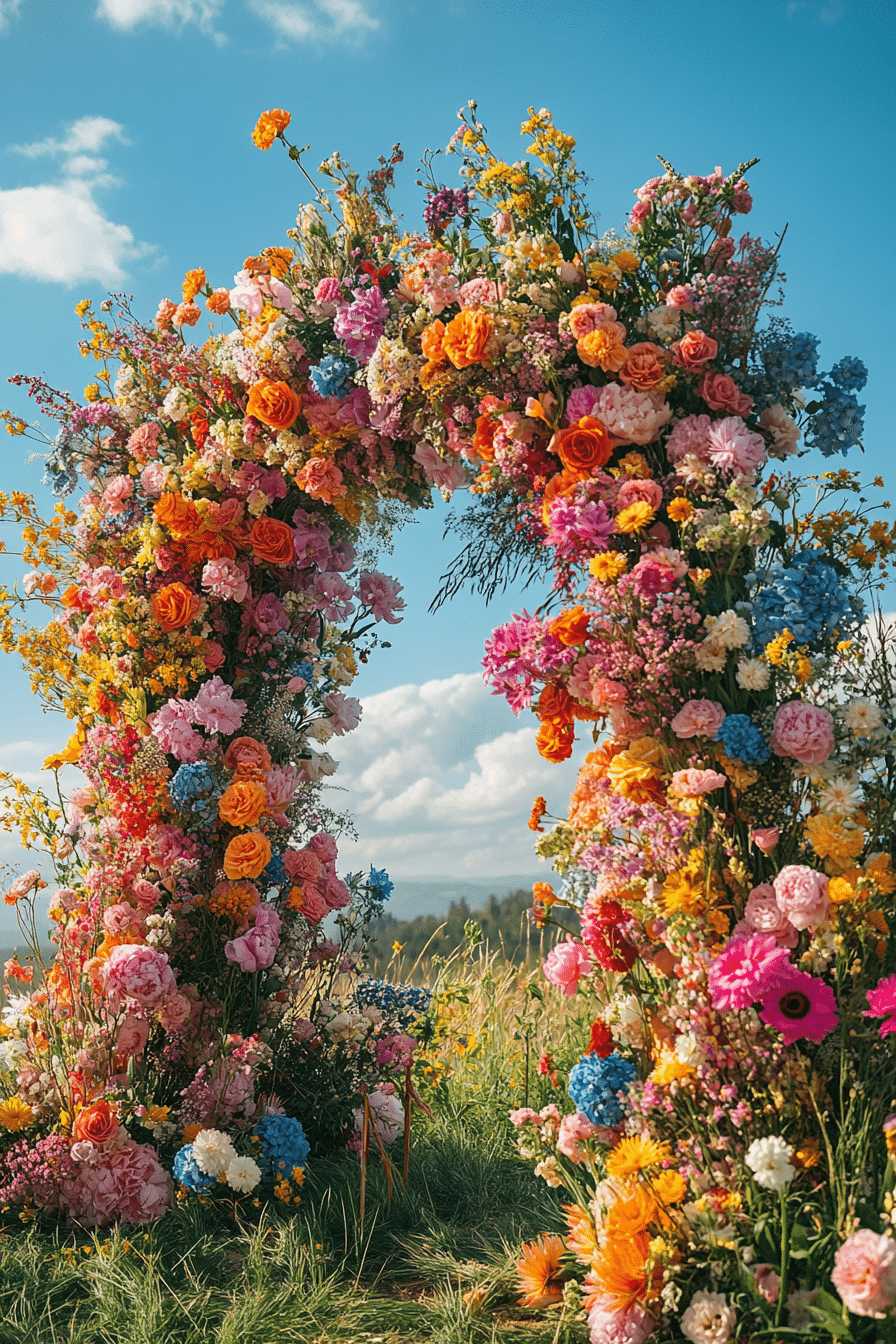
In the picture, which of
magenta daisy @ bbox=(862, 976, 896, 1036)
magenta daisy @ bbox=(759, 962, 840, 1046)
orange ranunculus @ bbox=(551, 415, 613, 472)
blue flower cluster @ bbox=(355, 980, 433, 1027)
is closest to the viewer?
magenta daisy @ bbox=(862, 976, 896, 1036)

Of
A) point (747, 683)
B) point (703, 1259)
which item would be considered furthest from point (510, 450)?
point (703, 1259)

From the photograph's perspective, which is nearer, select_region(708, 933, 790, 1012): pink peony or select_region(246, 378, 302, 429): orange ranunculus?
select_region(708, 933, 790, 1012): pink peony

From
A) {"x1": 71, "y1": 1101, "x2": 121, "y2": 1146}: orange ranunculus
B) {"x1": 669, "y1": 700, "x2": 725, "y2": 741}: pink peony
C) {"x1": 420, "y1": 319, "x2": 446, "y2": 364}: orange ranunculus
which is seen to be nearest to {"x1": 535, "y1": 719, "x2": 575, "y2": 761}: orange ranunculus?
{"x1": 669, "y1": 700, "x2": 725, "y2": 741}: pink peony

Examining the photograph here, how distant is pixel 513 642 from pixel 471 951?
2.98 metres

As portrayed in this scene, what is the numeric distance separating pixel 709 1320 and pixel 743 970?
31.4 inches

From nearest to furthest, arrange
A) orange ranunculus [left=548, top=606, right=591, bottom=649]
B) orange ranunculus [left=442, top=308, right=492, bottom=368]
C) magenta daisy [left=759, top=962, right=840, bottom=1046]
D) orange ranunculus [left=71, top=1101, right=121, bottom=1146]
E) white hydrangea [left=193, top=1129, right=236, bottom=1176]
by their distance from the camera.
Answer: magenta daisy [left=759, top=962, right=840, bottom=1046]
orange ranunculus [left=548, top=606, right=591, bottom=649]
orange ranunculus [left=442, top=308, right=492, bottom=368]
white hydrangea [left=193, top=1129, right=236, bottom=1176]
orange ranunculus [left=71, top=1101, right=121, bottom=1146]

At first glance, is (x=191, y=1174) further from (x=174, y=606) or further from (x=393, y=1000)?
(x=174, y=606)

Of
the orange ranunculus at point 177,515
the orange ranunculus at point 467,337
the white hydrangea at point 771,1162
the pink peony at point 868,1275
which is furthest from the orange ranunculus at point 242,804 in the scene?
the pink peony at point 868,1275

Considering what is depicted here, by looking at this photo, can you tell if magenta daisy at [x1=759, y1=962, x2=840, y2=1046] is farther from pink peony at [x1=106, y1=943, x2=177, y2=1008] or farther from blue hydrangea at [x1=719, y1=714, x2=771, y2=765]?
pink peony at [x1=106, y1=943, x2=177, y2=1008]

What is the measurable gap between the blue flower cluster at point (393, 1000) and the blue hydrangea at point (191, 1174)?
104 centimetres

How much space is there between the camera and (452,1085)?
4871 millimetres

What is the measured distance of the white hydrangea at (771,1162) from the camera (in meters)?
2.30

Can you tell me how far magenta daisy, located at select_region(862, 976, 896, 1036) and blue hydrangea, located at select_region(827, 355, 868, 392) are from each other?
182 cm

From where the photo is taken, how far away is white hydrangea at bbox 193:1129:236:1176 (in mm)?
3404
